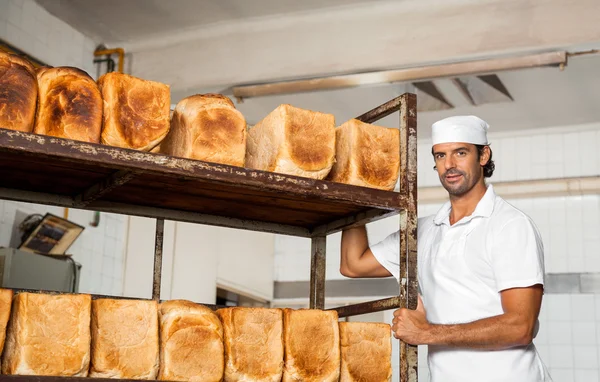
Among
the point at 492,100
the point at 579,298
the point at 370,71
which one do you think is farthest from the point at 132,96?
the point at 579,298

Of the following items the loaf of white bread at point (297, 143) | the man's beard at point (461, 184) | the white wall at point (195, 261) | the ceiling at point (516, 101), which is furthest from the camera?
the white wall at point (195, 261)

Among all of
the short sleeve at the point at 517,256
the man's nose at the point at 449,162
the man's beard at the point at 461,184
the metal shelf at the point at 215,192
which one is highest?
the man's nose at the point at 449,162

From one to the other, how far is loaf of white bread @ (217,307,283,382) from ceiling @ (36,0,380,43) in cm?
273

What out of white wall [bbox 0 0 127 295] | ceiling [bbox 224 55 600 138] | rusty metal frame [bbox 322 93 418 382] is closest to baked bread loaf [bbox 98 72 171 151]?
rusty metal frame [bbox 322 93 418 382]

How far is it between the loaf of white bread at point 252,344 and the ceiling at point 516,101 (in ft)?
9.43

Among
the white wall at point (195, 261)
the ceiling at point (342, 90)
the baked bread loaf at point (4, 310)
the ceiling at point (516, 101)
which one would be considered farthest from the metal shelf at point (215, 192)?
the white wall at point (195, 261)

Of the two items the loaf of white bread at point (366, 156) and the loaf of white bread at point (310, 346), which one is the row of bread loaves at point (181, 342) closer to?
the loaf of white bread at point (310, 346)

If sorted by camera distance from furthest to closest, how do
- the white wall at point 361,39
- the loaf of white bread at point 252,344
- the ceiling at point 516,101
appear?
the ceiling at point 516,101 < the white wall at point 361,39 < the loaf of white bread at point 252,344

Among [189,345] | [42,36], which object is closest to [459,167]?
[189,345]

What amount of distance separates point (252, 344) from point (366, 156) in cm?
67

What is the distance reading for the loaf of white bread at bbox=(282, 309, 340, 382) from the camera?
2.07 meters

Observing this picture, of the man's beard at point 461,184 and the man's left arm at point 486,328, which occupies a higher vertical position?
the man's beard at point 461,184

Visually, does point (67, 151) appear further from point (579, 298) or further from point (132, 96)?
point (579, 298)

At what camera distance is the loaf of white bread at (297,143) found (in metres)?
2.14
